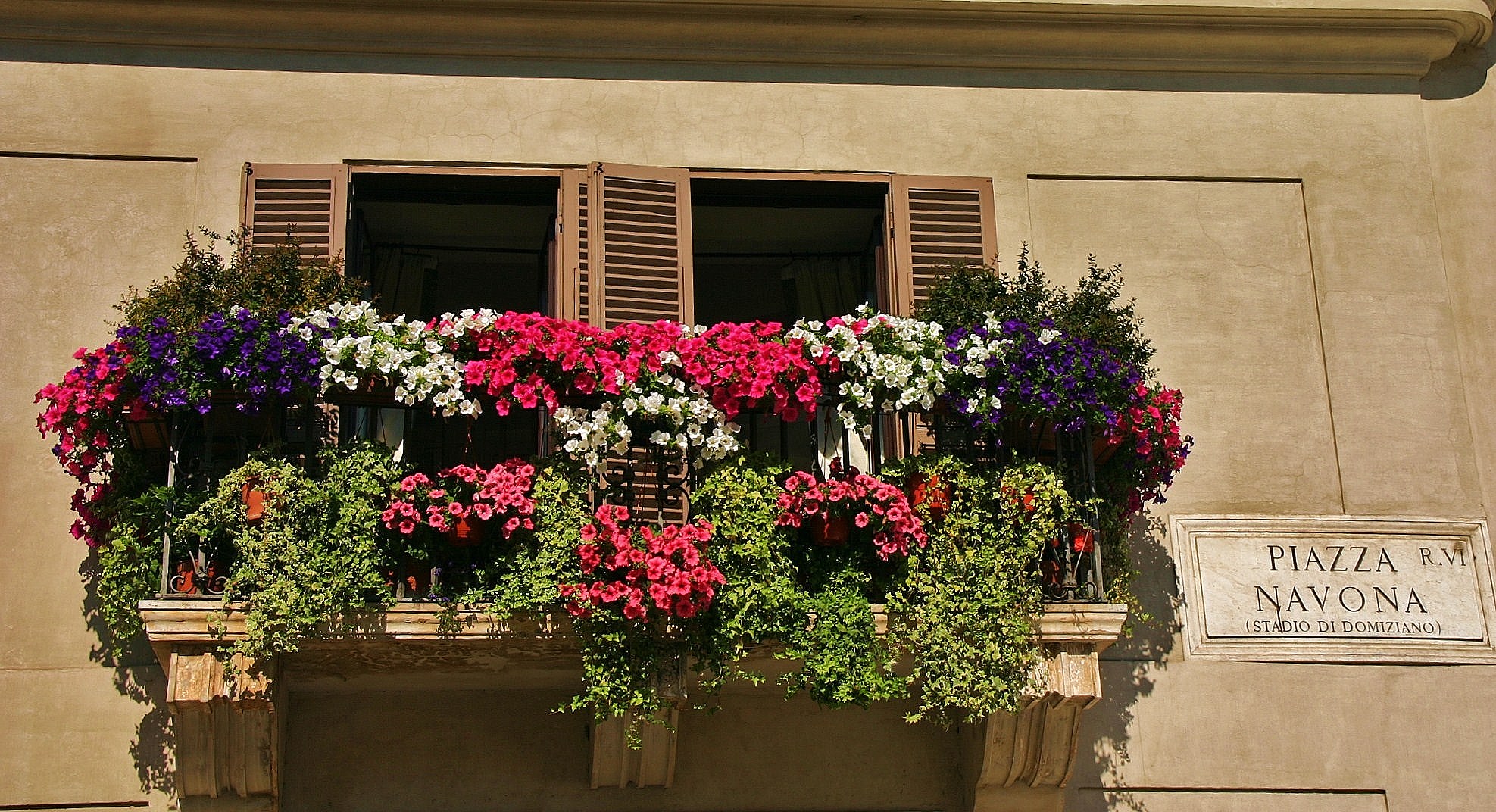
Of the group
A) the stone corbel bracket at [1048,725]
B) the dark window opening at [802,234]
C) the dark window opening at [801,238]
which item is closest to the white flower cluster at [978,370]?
the stone corbel bracket at [1048,725]

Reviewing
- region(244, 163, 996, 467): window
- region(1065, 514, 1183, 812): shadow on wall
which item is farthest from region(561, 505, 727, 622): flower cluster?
region(1065, 514, 1183, 812): shadow on wall

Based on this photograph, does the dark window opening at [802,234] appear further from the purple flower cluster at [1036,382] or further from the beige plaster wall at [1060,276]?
the purple flower cluster at [1036,382]

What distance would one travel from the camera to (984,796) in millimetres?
8414

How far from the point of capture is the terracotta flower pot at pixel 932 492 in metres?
8.05

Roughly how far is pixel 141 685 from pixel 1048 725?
11.8 feet

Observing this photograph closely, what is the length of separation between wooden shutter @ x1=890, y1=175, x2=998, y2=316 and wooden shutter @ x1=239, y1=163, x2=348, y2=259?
8.04 feet

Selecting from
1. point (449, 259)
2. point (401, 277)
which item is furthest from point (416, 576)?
point (449, 259)

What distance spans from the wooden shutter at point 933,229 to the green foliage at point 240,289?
2422 millimetres

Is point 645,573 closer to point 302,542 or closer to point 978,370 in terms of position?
point 302,542

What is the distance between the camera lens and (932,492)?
26.5 ft

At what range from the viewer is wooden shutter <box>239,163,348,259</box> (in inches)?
358

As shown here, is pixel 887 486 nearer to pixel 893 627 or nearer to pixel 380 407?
pixel 893 627

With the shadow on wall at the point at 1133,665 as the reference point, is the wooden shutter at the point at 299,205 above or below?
above

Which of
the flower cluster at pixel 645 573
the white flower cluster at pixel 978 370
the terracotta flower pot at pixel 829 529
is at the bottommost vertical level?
the flower cluster at pixel 645 573
